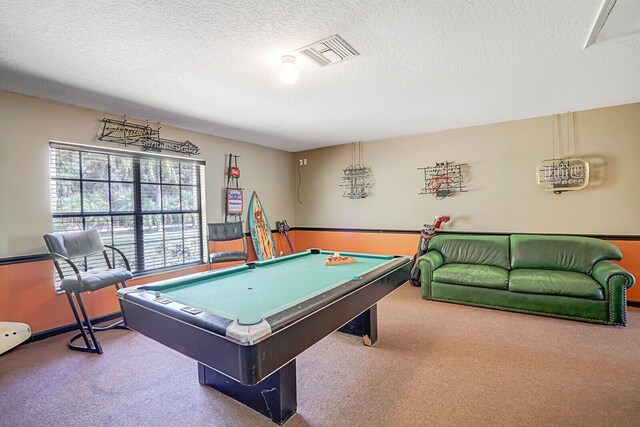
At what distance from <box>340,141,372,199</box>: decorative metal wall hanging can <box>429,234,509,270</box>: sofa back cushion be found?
1.59 meters

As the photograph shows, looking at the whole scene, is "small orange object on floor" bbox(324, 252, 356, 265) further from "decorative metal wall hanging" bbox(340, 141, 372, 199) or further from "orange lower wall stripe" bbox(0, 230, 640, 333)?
"decorative metal wall hanging" bbox(340, 141, 372, 199)

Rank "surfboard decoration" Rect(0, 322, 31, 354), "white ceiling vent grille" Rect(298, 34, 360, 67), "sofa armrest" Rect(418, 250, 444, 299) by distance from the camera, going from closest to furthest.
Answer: "white ceiling vent grille" Rect(298, 34, 360, 67) < "surfboard decoration" Rect(0, 322, 31, 354) < "sofa armrest" Rect(418, 250, 444, 299)

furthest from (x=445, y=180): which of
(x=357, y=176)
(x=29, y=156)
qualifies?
(x=29, y=156)

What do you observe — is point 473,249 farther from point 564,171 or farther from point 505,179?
point 564,171

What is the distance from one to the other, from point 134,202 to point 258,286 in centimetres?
266

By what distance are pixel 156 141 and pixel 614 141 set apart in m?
5.77

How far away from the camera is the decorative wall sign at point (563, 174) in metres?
3.85

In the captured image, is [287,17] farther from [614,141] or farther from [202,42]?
[614,141]

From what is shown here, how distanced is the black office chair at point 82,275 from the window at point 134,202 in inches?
15.3

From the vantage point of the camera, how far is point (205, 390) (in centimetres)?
213

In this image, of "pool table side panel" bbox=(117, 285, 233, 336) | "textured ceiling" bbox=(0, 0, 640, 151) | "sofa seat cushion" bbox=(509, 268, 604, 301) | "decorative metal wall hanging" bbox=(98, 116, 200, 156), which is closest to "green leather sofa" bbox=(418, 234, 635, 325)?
Result: "sofa seat cushion" bbox=(509, 268, 604, 301)

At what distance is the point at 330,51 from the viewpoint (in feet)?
7.45

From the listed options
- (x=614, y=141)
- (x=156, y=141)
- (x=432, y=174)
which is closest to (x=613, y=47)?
(x=614, y=141)

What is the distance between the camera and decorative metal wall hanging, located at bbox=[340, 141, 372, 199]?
549 centimetres
